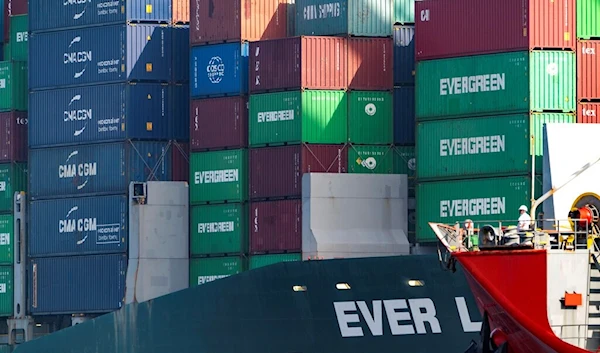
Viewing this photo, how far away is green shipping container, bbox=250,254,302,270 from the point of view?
128 ft

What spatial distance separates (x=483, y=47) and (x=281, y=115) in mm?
5816

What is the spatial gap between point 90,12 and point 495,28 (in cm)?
1318

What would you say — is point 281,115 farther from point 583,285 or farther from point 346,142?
point 583,285

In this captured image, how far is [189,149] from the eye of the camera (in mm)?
44062

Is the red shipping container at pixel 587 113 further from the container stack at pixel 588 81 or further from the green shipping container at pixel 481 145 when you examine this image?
the green shipping container at pixel 481 145

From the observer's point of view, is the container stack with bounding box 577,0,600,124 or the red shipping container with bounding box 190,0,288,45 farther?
the red shipping container with bounding box 190,0,288,45

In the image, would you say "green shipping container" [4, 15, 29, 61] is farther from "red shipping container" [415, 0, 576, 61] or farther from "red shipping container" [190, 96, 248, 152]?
"red shipping container" [415, 0, 576, 61]

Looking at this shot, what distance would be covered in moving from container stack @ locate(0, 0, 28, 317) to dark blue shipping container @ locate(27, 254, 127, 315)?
138 centimetres

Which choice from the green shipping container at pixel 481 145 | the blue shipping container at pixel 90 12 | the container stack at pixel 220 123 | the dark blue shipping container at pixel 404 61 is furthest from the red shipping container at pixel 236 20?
the green shipping container at pixel 481 145

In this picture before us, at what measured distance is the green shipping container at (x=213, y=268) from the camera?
40844 mm

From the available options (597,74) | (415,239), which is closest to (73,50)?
(415,239)

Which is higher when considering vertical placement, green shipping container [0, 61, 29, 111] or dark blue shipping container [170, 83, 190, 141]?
green shipping container [0, 61, 29, 111]

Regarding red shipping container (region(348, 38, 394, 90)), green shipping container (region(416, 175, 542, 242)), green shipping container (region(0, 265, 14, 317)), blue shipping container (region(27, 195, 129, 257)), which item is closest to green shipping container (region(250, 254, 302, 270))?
green shipping container (region(416, 175, 542, 242))

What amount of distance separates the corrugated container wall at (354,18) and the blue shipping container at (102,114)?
5429 millimetres
